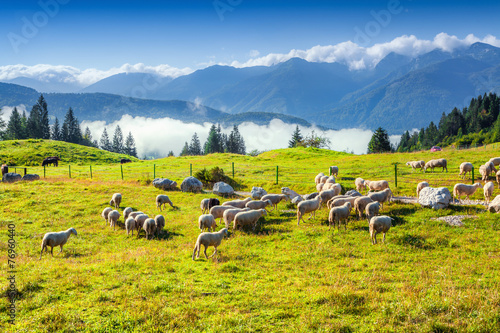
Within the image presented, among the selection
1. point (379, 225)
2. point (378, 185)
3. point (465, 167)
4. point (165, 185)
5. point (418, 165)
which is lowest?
point (379, 225)

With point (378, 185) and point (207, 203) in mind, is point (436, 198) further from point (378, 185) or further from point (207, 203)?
point (207, 203)

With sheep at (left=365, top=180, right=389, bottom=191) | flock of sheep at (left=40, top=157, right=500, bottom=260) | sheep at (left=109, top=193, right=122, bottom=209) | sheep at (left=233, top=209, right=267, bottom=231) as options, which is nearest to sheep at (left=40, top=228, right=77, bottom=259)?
flock of sheep at (left=40, top=157, right=500, bottom=260)

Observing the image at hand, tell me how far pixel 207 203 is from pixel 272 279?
1154 cm

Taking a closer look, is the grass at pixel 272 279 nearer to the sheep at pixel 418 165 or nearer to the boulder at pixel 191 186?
the boulder at pixel 191 186

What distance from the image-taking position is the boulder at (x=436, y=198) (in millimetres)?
18578

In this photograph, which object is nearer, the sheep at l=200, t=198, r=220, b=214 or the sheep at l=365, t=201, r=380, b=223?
the sheep at l=365, t=201, r=380, b=223

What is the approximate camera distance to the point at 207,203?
71.3ft

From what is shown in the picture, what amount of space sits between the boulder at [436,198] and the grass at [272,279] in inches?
19.0

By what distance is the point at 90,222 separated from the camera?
2053cm

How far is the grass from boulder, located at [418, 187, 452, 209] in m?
0.48

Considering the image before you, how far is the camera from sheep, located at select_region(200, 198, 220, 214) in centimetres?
2153

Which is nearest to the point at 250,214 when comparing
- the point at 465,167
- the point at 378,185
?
the point at 378,185

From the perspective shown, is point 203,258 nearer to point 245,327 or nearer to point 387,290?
point 245,327

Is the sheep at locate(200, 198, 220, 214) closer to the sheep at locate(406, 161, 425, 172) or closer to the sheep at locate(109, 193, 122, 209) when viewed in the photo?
the sheep at locate(109, 193, 122, 209)
